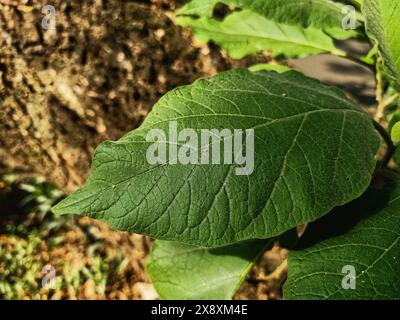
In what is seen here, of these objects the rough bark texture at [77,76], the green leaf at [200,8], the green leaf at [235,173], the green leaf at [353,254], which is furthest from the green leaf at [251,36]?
the green leaf at [353,254]

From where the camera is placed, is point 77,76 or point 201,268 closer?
point 201,268

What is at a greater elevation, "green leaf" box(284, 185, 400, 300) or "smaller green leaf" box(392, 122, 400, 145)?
"smaller green leaf" box(392, 122, 400, 145)

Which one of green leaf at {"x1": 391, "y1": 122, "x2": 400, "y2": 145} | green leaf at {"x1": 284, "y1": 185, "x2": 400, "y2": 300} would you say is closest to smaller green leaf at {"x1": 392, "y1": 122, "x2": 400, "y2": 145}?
green leaf at {"x1": 391, "y1": 122, "x2": 400, "y2": 145}

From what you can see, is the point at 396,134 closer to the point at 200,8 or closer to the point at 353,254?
the point at 353,254

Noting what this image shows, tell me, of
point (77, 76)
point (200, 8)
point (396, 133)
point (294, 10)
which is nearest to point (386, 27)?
point (396, 133)

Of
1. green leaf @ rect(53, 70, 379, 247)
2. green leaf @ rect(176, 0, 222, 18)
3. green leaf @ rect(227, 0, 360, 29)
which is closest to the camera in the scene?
green leaf @ rect(53, 70, 379, 247)

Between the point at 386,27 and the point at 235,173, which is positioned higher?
the point at 386,27

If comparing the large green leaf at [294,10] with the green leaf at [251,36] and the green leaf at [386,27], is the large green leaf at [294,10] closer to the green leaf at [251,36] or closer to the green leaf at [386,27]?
the green leaf at [251,36]

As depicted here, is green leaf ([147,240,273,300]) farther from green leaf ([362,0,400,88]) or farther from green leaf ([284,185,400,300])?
green leaf ([362,0,400,88])
